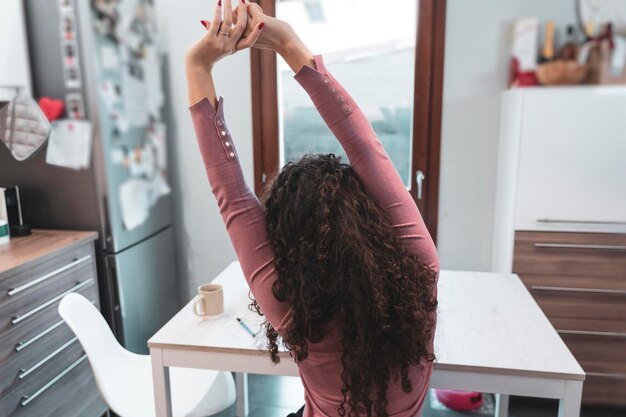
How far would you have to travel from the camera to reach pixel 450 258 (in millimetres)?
2270

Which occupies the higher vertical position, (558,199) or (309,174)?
(309,174)

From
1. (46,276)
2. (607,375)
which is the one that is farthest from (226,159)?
(607,375)

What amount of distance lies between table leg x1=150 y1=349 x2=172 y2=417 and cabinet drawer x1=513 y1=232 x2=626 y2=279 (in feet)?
4.50

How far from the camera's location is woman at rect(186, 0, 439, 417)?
706 mm

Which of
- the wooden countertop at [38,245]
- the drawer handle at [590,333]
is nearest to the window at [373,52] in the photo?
the drawer handle at [590,333]

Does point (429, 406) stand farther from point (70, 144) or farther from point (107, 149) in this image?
point (70, 144)

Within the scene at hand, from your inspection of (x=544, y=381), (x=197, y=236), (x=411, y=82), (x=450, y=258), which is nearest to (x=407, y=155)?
(x=411, y=82)

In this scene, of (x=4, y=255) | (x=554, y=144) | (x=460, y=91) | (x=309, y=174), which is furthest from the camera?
(x=460, y=91)

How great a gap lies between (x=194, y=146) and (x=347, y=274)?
183 cm

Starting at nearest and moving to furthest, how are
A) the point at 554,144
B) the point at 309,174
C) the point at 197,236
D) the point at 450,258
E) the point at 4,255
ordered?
the point at 309,174
the point at 4,255
the point at 554,144
the point at 450,258
the point at 197,236

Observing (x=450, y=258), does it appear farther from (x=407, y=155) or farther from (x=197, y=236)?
(x=197, y=236)

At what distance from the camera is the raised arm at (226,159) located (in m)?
0.71

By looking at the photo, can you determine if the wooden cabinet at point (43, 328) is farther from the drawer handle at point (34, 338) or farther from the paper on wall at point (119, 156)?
the paper on wall at point (119, 156)

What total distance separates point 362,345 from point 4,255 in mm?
1320
